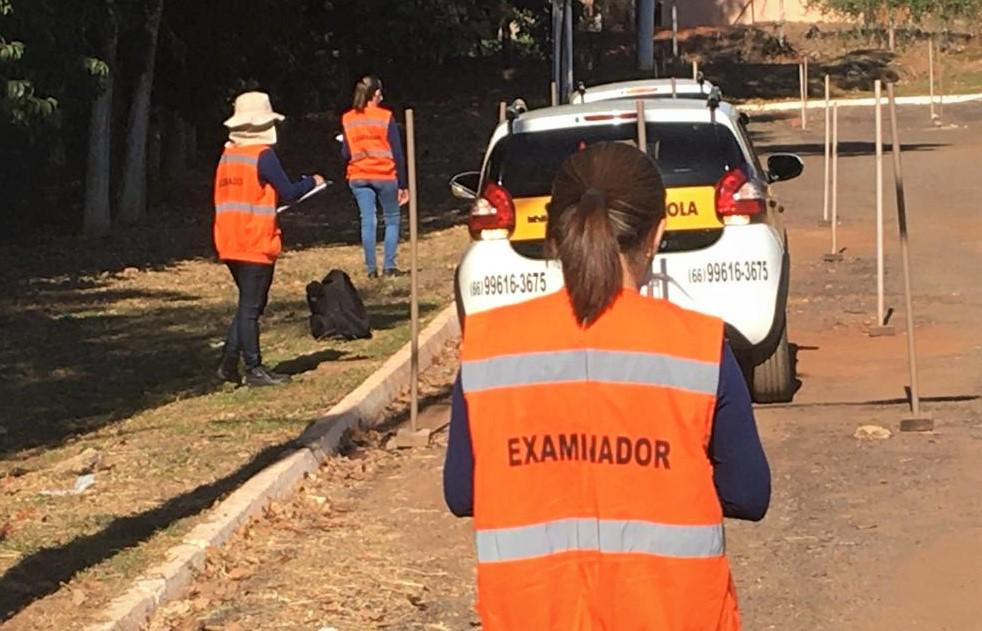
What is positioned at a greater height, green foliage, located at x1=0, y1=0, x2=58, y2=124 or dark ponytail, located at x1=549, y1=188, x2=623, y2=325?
green foliage, located at x1=0, y1=0, x2=58, y2=124

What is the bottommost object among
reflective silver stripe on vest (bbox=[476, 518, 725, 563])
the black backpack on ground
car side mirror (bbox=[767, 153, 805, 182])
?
the black backpack on ground

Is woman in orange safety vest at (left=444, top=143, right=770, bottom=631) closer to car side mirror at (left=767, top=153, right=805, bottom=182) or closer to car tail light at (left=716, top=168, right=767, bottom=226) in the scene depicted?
car tail light at (left=716, top=168, right=767, bottom=226)

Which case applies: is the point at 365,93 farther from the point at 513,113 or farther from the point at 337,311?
the point at 513,113

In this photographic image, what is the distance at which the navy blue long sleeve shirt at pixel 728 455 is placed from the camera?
326 centimetres

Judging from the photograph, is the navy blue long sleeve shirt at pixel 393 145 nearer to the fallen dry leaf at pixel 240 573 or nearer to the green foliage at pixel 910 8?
the fallen dry leaf at pixel 240 573

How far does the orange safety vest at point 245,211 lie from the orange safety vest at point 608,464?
816 cm

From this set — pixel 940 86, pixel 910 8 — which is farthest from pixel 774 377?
pixel 910 8

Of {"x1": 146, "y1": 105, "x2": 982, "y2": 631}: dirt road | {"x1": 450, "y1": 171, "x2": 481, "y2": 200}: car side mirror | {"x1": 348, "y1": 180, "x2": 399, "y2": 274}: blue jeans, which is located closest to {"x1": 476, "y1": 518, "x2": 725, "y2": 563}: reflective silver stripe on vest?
{"x1": 146, "y1": 105, "x2": 982, "y2": 631}: dirt road

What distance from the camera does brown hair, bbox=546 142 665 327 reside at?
10.5 ft

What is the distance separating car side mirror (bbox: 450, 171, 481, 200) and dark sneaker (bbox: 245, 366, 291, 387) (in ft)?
5.45

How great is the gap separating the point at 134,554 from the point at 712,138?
13.5 feet

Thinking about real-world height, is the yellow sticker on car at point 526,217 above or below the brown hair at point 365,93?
below

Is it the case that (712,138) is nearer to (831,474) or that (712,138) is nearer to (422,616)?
(831,474)

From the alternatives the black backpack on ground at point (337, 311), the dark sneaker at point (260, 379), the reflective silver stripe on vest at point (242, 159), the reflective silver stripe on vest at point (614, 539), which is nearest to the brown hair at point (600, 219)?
the reflective silver stripe on vest at point (614, 539)
